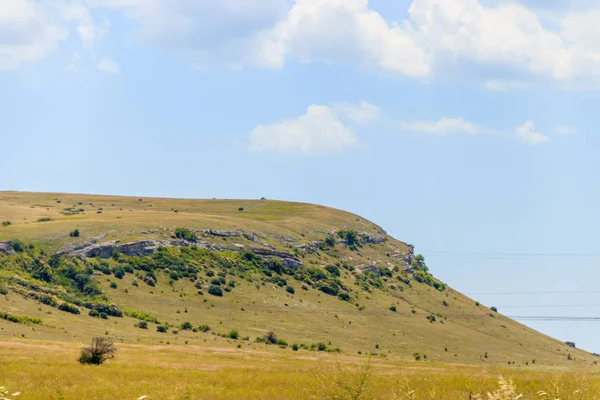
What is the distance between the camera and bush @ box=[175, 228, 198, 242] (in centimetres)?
17938

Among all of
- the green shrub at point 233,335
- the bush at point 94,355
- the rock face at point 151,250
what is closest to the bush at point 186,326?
the green shrub at point 233,335

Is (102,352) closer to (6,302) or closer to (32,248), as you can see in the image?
(6,302)

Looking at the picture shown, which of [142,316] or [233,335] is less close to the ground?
[142,316]

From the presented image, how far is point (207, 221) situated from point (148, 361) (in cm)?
13660

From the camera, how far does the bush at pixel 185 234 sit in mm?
179375

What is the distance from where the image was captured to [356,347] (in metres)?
132

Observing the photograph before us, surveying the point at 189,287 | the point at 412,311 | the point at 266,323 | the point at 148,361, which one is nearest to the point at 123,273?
the point at 189,287

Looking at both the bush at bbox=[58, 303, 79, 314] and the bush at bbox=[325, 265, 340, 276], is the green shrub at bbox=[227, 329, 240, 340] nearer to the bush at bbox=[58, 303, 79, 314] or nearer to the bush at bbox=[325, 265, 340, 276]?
the bush at bbox=[58, 303, 79, 314]

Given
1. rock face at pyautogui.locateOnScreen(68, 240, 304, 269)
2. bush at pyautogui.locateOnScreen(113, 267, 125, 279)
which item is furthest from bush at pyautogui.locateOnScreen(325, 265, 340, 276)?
bush at pyautogui.locateOnScreen(113, 267, 125, 279)

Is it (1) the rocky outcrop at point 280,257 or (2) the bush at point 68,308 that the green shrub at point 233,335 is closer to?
(2) the bush at point 68,308

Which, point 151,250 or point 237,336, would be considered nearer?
point 237,336

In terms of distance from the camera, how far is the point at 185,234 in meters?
180

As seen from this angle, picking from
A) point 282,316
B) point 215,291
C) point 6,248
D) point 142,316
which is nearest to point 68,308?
point 142,316

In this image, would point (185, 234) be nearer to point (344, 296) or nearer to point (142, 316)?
point (344, 296)
